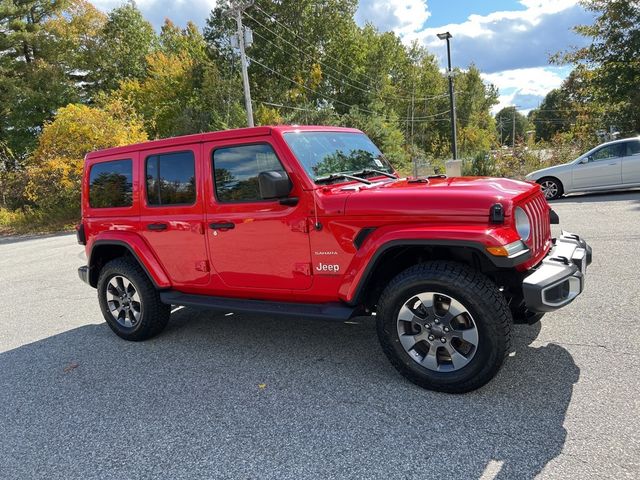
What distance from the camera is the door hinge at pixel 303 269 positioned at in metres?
3.52

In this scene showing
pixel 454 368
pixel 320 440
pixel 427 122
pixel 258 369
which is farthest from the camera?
pixel 427 122

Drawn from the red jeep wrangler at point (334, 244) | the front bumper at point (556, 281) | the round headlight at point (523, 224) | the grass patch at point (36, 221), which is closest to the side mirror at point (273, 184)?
the red jeep wrangler at point (334, 244)

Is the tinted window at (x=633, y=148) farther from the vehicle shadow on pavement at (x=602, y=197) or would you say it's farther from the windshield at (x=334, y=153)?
the windshield at (x=334, y=153)

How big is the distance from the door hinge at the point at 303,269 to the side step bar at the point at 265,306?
25 cm

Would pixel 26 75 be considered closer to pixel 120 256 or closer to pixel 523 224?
pixel 120 256

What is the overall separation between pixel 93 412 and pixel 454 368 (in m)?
2.53

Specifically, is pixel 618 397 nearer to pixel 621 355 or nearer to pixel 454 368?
pixel 621 355

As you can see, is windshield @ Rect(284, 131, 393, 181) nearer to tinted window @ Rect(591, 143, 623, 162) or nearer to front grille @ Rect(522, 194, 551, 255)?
front grille @ Rect(522, 194, 551, 255)

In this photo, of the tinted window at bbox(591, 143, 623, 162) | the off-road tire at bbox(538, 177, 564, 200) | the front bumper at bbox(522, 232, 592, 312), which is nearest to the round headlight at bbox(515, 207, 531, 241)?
the front bumper at bbox(522, 232, 592, 312)

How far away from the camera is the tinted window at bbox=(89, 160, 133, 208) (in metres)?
4.52

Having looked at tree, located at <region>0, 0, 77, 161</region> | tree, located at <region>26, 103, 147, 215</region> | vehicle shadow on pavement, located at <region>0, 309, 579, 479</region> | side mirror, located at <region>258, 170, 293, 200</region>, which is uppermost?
tree, located at <region>0, 0, 77, 161</region>

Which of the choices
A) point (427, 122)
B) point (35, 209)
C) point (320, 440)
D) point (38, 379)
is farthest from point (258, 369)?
point (427, 122)

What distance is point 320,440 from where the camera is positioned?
2.73m

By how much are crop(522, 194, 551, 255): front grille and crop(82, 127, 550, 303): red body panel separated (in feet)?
0.05
